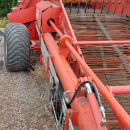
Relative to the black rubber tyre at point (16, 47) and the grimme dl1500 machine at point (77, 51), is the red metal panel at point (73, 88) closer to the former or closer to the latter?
the grimme dl1500 machine at point (77, 51)

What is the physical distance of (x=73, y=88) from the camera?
5.98 feet

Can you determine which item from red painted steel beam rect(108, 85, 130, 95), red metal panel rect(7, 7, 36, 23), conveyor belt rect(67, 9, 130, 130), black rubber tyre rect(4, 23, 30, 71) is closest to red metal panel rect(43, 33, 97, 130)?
red painted steel beam rect(108, 85, 130, 95)

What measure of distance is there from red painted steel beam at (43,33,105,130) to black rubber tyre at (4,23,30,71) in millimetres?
830

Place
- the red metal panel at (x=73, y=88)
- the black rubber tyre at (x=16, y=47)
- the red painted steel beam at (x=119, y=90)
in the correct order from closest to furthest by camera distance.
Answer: the red metal panel at (x=73, y=88) → the red painted steel beam at (x=119, y=90) → the black rubber tyre at (x=16, y=47)

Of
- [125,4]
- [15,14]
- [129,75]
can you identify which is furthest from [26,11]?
[129,75]

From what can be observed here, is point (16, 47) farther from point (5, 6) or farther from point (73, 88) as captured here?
point (5, 6)

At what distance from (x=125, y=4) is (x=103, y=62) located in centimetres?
182

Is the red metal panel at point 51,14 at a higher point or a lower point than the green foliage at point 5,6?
higher

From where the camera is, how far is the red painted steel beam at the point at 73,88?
4.61 feet

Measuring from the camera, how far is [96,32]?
3.36m

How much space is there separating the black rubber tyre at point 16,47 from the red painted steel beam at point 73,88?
83cm

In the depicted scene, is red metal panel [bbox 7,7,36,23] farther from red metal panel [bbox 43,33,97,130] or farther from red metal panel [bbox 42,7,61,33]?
red metal panel [bbox 43,33,97,130]

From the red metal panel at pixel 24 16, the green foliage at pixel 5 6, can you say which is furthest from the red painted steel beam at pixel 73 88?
the green foliage at pixel 5 6

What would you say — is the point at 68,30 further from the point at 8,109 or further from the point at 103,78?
the point at 8,109
